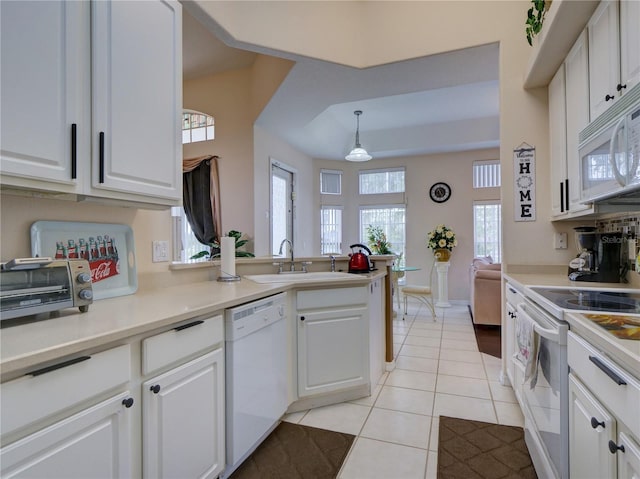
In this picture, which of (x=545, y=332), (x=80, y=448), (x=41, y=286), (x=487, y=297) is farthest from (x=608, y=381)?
(x=487, y=297)

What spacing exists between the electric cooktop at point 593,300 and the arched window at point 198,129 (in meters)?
4.38

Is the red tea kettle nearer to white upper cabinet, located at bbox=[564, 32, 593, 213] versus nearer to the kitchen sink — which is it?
the kitchen sink

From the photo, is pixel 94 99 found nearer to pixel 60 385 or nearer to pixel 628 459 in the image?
pixel 60 385

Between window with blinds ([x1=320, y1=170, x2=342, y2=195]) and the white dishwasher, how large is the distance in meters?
5.03

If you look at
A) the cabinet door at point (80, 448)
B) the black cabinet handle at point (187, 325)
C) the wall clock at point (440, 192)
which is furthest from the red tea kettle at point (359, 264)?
the wall clock at point (440, 192)

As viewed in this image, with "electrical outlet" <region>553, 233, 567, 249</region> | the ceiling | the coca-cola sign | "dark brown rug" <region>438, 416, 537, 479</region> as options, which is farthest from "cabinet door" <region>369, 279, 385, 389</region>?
the ceiling

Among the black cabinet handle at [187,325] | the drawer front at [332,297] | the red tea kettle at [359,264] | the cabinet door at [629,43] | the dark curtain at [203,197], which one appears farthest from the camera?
the dark curtain at [203,197]

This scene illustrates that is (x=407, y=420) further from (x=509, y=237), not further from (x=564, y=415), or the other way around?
(x=509, y=237)

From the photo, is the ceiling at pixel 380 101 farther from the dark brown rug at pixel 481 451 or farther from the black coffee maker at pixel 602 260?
the dark brown rug at pixel 481 451

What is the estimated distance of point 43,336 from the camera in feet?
3.06

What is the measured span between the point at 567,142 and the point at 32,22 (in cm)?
284

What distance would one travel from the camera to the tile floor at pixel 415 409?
1.75m

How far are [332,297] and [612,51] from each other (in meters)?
2.00

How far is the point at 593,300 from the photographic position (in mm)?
1480
